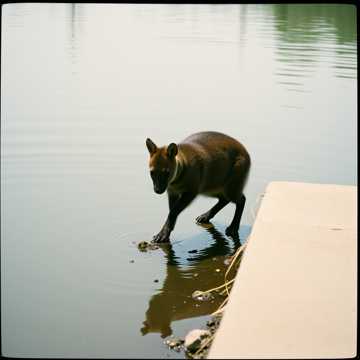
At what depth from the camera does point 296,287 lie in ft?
15.1

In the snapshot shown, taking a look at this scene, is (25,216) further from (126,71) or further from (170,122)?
(126,71)

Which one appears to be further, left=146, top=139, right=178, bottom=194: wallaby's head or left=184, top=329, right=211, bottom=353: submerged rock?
left=146, top=139, right=178, bottom=194: wallaby's head

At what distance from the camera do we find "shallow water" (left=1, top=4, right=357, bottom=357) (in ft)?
17.9

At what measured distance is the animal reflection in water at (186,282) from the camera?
5.39 m

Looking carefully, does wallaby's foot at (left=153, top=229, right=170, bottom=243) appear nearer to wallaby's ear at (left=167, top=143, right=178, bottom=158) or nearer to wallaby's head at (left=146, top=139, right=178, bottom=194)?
wallaby's head at (left=146, top=139, right=178, bottom=194)

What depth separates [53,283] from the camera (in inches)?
233

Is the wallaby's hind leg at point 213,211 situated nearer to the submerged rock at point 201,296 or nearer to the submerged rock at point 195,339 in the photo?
the submerged rock at point 201,296

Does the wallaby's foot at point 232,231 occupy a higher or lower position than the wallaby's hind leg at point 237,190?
lower

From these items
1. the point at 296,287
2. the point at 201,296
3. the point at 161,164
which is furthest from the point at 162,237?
the point at 296,287

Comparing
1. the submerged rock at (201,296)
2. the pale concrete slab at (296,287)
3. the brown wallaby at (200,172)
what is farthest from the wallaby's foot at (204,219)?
the submerged rock at (201,296)

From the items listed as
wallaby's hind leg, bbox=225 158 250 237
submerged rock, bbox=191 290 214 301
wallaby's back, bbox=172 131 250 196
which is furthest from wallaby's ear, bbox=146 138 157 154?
submerged rock, bbox=191 290 214 301

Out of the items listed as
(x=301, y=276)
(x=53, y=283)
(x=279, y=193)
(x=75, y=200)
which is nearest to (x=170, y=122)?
(x=75, y=200)

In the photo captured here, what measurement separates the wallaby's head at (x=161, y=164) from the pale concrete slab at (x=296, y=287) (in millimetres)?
836

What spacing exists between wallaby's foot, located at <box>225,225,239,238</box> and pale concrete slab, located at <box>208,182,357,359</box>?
38.1 inches
